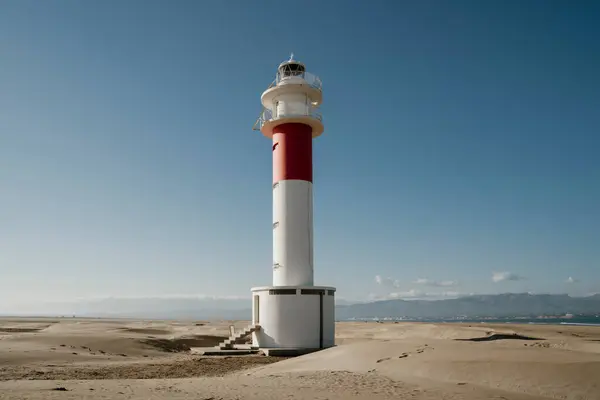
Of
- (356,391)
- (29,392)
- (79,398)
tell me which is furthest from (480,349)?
(29,392)

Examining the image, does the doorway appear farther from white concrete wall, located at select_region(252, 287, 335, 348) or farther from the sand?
the sand

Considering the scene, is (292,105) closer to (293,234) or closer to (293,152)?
(293,152)

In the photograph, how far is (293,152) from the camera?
75.7ft

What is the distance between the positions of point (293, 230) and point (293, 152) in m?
3.76

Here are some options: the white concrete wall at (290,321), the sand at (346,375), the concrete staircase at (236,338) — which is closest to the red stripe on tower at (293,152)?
the white concrete wall at (290,321)

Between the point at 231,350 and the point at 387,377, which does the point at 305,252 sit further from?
the point at 387,377

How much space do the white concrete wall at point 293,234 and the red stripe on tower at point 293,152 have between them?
39 centimetres

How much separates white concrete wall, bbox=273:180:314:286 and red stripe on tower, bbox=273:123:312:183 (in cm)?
39

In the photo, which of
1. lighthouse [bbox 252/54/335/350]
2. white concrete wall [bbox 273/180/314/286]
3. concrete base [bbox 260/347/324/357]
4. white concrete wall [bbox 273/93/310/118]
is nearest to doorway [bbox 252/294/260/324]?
lighthouse [bbox 252/54/335/350]

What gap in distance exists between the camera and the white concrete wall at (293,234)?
73.5 feet

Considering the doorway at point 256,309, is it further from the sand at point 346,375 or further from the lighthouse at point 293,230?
the sand at point 346,375

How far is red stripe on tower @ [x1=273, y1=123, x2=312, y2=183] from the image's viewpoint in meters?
23.0

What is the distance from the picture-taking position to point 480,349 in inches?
513

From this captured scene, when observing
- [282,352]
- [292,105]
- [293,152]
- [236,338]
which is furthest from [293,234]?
[292,105]
